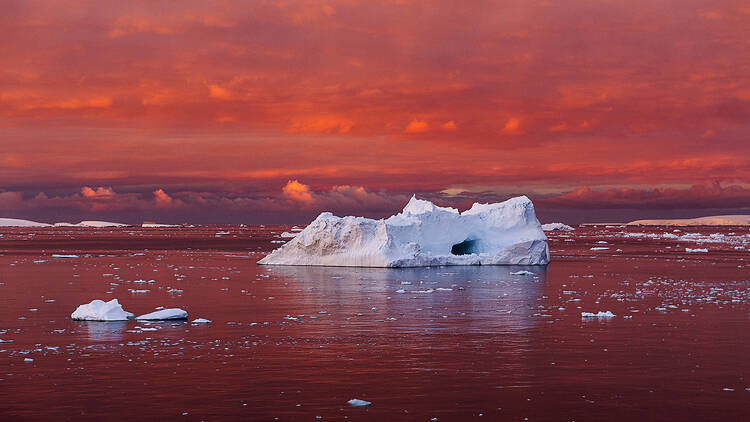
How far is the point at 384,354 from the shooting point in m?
16.0

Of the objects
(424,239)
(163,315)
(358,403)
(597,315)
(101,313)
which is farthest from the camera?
(424,239)

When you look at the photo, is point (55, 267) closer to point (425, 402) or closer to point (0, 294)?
point (0, 294)

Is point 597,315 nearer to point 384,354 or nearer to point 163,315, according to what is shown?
point 384,354

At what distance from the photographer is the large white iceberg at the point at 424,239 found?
42.0 metres

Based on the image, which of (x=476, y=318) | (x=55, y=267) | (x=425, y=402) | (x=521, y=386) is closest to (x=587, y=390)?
(x=521, y=386)

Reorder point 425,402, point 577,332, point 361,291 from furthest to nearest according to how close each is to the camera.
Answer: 1. point 361,291
2. point 577,332
3. point 425,402

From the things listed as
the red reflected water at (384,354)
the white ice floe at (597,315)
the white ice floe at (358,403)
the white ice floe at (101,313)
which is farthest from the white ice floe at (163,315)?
the white ice floe at (597,315)

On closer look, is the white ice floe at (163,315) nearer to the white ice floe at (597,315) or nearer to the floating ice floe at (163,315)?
the floating ice floe at (163,315)

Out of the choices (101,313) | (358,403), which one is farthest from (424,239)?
(358,403)

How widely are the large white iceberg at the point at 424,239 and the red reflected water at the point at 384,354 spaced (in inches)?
427

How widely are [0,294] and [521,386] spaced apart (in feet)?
71.9

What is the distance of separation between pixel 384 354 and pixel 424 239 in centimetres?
2907

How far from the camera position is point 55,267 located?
44.0 m

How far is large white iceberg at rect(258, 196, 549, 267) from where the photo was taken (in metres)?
42.0
